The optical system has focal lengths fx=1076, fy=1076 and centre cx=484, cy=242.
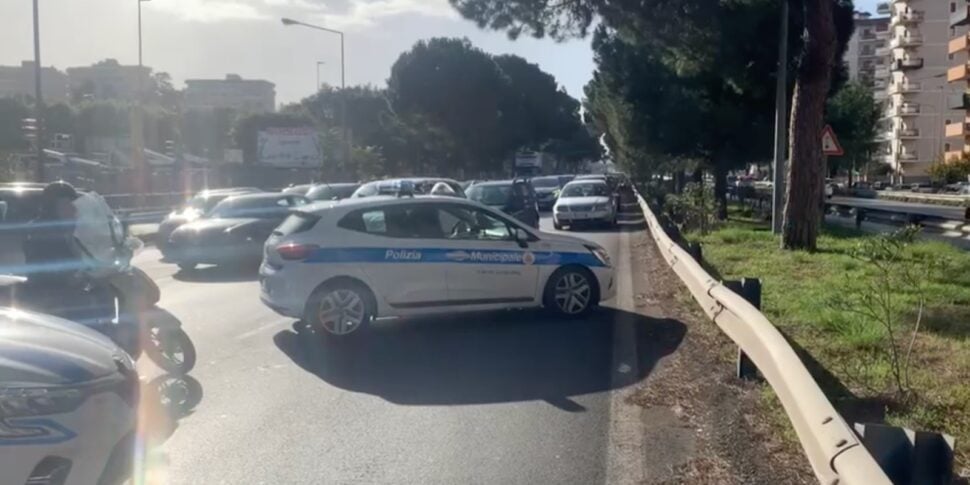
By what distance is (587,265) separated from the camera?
1257cm

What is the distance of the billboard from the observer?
61.1m

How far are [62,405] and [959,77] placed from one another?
79703 mm

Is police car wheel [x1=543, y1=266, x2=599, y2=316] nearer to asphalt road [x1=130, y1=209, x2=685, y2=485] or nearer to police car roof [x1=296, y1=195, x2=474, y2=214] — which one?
asphalt road [x1=130, y1=209, x2=685, y2=485]

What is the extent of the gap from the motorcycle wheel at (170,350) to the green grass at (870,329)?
534 centimetres

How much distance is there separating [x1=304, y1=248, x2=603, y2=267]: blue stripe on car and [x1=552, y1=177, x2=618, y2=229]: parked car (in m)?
20.3

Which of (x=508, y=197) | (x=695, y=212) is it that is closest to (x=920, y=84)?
(x=695, y=212)

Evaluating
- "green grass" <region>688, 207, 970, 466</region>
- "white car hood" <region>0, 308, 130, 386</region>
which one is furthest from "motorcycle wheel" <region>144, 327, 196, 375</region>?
"green grass" <region>688, 207, 970, 466</region>

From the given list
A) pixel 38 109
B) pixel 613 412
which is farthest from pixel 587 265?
pixel 38 109

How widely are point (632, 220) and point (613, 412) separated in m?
30.2

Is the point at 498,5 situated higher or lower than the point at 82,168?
higher

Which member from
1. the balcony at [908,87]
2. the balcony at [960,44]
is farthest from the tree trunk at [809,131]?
the balcony at [908,87]

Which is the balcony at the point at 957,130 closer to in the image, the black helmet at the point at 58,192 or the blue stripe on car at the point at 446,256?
the blue stripe on car at the point at 446,256

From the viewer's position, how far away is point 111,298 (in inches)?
332

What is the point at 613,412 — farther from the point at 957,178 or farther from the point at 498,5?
the point at 957,178
